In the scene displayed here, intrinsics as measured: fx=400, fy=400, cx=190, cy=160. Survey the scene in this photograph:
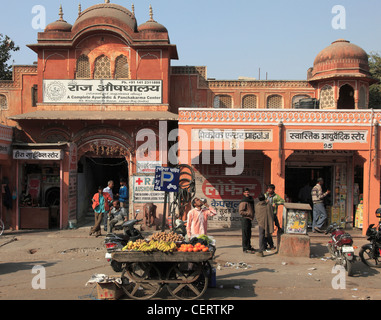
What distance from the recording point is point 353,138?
13906 mm

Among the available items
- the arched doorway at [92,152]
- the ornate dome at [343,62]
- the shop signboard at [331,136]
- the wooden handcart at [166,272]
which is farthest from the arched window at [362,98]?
the wooden handcart at [166,272]

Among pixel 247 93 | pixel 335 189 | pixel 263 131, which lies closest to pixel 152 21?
pixel 247 93

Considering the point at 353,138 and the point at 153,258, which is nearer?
the point at 153,258

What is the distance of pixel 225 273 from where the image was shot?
910 cm

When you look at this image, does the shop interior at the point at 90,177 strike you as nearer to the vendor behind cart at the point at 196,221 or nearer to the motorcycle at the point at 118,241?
the motorcycle at the point at 118,241

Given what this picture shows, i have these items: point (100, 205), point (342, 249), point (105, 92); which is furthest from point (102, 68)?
point (342, 249)

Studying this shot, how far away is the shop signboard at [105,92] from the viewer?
1602 cm

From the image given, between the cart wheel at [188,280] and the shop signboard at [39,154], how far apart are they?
29.3 feet

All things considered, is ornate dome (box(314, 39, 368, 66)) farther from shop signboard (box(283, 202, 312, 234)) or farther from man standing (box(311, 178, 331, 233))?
shop signboard (box(283, 202, 312, 234))

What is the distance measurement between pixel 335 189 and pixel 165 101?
7.50 m

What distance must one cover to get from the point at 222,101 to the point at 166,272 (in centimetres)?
1201

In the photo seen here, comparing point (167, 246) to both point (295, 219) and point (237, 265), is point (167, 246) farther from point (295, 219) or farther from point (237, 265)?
point (295, 219)

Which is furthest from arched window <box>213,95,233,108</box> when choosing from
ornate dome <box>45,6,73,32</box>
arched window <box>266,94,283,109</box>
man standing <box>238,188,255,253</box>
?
man standing <box>238,188,255,253</box>

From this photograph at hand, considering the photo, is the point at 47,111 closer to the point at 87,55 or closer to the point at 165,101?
the point at 87,55
